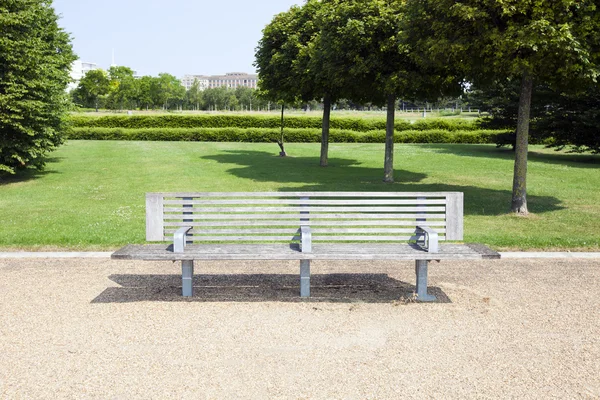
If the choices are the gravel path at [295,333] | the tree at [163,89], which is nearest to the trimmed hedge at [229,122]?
the gravel path at [295,333]

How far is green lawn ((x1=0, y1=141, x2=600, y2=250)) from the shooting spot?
948cm

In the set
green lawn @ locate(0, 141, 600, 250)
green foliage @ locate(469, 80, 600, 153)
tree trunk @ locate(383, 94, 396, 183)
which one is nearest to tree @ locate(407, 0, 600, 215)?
green lawn @ locate(0, 141, 600, 250)

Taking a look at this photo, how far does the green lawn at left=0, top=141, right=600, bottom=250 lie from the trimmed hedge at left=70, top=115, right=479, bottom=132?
10.3 metres

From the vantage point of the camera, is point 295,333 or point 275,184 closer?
point 295,333

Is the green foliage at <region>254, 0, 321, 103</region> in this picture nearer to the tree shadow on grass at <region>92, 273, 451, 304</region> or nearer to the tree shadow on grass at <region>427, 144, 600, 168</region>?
the tree shadow on grass at <region>427, 144, 600, 168</region>

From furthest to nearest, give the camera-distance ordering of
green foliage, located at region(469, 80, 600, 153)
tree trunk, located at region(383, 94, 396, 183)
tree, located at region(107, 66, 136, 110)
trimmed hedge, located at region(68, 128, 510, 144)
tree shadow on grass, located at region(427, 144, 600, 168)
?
tree, located at region(107, 66, 136, 110), trimmed hedge, located at region(68, 128, 510, 144), tree shadow on grass, located at region(427, 144, 600, 168), green foliage, located at region(469, 80, 600, 153), tree trunk, located at region(383, 94, 396, 183)

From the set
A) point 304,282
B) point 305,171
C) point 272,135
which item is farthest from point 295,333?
point 272,135

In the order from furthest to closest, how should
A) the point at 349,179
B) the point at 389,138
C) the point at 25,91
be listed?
1. the point at 349,179
2. the point at 389,138
3. the point at 25,91

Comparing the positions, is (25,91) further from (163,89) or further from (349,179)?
(163,89)

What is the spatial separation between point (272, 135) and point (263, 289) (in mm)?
33994

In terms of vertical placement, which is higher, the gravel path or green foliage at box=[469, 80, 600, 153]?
green foliage at box=[469, 80, 600, 153]

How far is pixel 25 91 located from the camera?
54.3ft

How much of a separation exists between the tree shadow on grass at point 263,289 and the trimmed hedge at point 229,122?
116 ft

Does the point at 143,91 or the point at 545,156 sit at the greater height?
the point at 143,91
